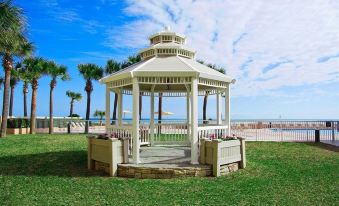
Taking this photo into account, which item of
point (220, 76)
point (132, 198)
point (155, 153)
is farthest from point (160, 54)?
point (132, 198)

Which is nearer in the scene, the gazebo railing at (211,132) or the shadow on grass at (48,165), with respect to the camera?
the shadow on grass at (48,165)

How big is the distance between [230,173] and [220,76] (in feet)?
10.5

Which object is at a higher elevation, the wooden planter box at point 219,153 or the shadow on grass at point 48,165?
the wooden planter box at point 219,153

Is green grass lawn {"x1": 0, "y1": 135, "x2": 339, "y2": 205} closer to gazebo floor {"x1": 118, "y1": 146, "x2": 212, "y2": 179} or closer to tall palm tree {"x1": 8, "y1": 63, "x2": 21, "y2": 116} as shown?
gazebo floor {"x1": 118, "y1": 146, "x2": 212, "y2": 179}

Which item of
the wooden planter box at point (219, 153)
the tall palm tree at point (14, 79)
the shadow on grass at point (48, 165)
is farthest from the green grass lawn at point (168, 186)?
the tall palm tree at point (14, 79)

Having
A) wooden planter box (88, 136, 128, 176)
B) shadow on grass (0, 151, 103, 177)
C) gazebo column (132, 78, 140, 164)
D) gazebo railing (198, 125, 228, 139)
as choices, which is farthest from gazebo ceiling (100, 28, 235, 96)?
shadow on grass (0, 151, 103, 177)

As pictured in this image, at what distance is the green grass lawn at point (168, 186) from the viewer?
22.2 ft

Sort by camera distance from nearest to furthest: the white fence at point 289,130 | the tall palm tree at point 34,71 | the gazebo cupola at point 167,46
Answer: the gazebo cupola at point 167,46 → the white fence at point 289,130 → the tall palm tree at point 34,71

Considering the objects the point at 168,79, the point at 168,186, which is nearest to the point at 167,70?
the point at 168,79

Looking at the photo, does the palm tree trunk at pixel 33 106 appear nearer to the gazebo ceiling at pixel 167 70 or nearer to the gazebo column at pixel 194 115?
the gazebo ceiling at pixel 167 70

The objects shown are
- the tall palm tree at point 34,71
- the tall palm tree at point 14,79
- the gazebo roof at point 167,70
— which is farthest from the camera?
the tall palm tree at point 14,79

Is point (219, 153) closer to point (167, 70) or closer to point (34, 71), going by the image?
point (167, 70)

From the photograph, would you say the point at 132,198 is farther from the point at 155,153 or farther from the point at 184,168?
the point at 155,153

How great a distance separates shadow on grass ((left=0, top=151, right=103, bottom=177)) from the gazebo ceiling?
3013 millimetres
